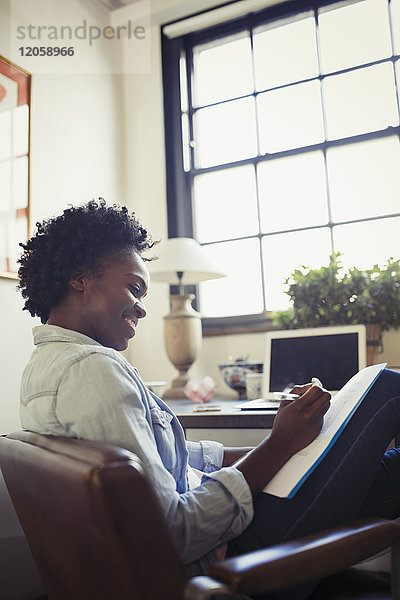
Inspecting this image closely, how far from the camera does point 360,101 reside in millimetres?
2410

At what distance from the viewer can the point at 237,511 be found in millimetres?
860

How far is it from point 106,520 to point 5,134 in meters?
1.81

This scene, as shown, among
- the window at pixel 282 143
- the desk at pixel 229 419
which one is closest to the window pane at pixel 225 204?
the window at pixel 282 143

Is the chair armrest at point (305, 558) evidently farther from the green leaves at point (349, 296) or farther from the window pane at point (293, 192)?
the window pane at point (293, 192)

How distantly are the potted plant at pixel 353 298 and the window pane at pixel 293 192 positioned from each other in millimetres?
536

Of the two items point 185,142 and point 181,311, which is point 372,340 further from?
point 185,142

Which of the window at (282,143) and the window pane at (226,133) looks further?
the window pane at (226,133)

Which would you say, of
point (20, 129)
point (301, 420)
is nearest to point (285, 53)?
point (20, 129)

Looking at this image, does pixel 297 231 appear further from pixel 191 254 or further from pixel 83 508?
pixel 83 508

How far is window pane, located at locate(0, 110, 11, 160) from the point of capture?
200 centimetres

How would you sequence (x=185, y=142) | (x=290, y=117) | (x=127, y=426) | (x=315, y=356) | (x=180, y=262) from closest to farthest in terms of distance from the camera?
(x=127, y=426), (x=315, y=356), (x=180, y=262), (x=290, y=117), (x=185, y=142)

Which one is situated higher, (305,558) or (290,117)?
(290,117)

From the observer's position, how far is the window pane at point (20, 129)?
2084 millimetres

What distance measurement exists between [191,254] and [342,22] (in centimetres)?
140
